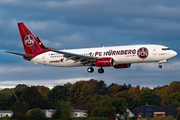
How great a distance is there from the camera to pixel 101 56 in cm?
7456

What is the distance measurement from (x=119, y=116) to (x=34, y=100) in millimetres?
52418

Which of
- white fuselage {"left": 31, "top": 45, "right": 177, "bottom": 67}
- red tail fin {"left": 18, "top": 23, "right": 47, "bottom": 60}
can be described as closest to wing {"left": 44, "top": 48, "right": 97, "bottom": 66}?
white fuselage {"left": 31, "top": 45, "right": 177, "bottom": 67}

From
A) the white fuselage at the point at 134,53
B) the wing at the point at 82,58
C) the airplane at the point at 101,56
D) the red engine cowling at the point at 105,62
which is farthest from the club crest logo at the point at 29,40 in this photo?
the red engine cowling at the point at 105,62

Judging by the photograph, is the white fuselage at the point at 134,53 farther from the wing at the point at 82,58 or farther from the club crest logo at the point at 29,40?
the club crest logo at the point at 29,40

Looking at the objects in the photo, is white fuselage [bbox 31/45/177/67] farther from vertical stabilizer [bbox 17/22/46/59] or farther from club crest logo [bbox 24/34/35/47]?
club crest logo [bbox 24/34/35/47]

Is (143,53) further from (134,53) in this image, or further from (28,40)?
(28,40)

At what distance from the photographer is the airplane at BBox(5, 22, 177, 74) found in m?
70.3

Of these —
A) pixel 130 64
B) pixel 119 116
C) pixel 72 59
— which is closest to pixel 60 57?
pixel 72 59

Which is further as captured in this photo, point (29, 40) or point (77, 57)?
point (29, 40)

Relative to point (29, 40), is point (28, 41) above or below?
below

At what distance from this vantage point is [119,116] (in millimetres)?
140875

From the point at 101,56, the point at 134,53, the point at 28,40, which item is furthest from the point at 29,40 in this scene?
the point at 134,53

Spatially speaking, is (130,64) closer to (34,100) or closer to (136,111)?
(136,111)

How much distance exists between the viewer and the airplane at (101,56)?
70.3 m
